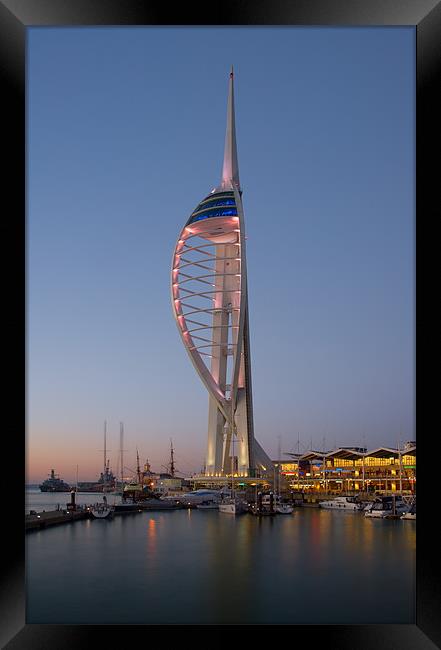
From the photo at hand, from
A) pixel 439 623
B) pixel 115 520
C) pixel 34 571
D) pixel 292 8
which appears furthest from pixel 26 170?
pixel 115 520

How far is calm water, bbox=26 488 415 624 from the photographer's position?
7434mm

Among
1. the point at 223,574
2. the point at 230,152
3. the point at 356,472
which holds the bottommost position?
the point at 356,472

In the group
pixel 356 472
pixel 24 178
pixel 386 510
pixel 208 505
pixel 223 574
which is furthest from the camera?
pixel 356 472

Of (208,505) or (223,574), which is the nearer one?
(223,574)

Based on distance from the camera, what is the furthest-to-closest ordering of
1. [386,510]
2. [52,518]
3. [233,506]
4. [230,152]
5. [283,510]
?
[230,152], [233,506], [283,510], [386,510], [52,518]

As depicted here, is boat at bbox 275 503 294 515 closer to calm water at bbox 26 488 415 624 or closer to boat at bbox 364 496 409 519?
boat at bbox 364 496 409 519

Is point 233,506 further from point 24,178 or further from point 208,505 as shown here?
point 24,178

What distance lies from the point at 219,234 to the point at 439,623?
25978mm

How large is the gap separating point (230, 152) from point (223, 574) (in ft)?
74.9

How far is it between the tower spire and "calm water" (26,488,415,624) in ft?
51.8

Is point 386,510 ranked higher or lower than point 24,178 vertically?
lower

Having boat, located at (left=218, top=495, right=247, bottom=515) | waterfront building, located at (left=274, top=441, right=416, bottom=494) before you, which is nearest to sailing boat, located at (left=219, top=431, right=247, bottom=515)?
boat, located at (left=218, top=495, right=247, bottom=515)

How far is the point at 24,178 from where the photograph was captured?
10.1 feet

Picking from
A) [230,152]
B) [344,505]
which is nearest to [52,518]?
[344,505]
